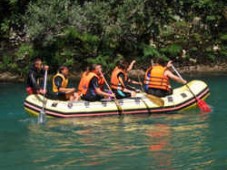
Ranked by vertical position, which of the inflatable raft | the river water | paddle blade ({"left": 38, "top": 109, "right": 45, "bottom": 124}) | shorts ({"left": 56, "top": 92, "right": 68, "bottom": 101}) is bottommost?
the river water

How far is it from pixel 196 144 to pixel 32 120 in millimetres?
4463

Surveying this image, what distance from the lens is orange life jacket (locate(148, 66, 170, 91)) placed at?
14031 millimetres

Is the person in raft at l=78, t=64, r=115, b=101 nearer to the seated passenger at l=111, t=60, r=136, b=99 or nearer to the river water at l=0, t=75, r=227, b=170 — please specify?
the seated passenger at l=111, t=60, r=136, b=99

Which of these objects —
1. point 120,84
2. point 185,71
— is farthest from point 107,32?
point 120,84

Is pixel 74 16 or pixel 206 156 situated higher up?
pixel 74 16

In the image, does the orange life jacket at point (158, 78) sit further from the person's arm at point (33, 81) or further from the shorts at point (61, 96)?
the person's arm at point (33, 81)

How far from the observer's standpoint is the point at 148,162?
9156mm

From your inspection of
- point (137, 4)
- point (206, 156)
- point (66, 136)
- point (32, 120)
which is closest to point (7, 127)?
point (32, 120)

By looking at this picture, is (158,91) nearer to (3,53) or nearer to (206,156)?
(206,156)

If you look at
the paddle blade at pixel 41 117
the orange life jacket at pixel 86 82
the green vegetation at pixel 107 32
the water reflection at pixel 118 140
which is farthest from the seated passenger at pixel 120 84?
the green vegetation at pixel 107 32

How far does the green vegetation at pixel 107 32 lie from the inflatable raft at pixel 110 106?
10.4 m

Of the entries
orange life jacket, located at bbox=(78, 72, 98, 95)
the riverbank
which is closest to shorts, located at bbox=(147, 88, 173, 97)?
orange life jacket, located at bbox=(78, 72, 98, 95)

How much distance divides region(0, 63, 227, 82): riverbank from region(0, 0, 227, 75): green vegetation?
0.30m

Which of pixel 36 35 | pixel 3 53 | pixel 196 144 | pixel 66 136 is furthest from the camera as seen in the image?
pixel 3 53
